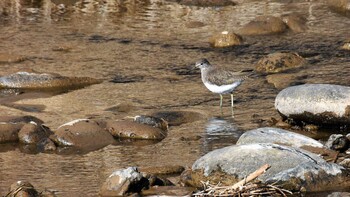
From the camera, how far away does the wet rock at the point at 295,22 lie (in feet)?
62.0

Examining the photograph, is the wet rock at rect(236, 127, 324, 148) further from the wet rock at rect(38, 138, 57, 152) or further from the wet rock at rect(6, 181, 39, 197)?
the wet rock at rect(6, 181, 39, 197)

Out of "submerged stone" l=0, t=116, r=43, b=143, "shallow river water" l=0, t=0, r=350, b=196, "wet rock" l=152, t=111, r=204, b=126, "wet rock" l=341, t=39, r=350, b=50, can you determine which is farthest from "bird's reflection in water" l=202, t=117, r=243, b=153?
"wet rock" l=341, t=39, r=350, b=50

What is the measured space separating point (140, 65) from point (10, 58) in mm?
2305

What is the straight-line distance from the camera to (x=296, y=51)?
17281 millimetres

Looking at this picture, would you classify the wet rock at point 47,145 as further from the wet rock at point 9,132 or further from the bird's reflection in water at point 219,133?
the bird's reflection in water at point 219,133

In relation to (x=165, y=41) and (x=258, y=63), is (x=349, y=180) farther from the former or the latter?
(x=165, y=41)

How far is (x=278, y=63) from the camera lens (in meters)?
15.9

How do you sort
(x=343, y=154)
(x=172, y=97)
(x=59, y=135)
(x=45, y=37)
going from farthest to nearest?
1. (x=45, y=37)
2. (x=172, y=97)
3. (x=59, y=135)
4. (x=343, y=154)

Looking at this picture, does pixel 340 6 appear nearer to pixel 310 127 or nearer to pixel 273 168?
pixel 310 127

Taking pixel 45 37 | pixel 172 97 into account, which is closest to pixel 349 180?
pixel 172 97

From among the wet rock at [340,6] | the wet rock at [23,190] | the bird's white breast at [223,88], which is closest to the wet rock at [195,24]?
the wet rock at [340,6]

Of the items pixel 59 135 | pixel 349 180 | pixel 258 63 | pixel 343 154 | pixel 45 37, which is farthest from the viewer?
pixel 45 37

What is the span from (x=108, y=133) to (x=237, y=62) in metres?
4.82

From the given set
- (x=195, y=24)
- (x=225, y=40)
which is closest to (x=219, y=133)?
(x=225, y=40)
